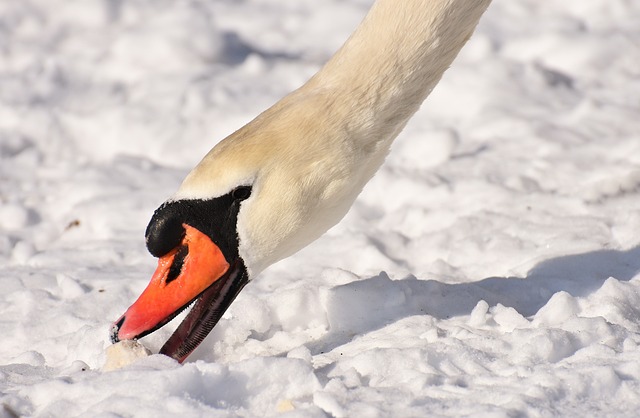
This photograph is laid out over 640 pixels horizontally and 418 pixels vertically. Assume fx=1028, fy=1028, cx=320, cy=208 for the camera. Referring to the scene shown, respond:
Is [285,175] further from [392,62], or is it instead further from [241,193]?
[392,62]

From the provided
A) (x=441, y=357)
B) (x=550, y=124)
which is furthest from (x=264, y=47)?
(x=441, y=357)

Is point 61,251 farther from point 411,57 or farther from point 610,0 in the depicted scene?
point 610,0

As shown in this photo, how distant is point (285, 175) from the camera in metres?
3.29

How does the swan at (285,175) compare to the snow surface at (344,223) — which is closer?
the snow surface at (344,223)

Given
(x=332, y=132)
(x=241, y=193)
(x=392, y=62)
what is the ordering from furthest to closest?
(x=392, y=62) → (x=332, y=132) → (x=241, y=193)

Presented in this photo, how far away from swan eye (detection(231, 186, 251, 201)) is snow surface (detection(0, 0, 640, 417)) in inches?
20.6

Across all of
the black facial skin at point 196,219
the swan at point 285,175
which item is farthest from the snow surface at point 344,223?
the black facial skin at point 196,219

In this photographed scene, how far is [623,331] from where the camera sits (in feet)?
10.9

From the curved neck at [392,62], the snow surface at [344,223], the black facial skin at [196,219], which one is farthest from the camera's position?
the curved neck at [392,62]

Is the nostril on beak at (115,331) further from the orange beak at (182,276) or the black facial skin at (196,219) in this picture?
the black facial skin at (196,219)

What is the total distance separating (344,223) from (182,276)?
1.72 metres

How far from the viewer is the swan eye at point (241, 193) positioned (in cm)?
323

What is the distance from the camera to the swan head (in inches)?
127

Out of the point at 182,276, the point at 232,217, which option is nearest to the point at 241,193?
the point at 232,217
